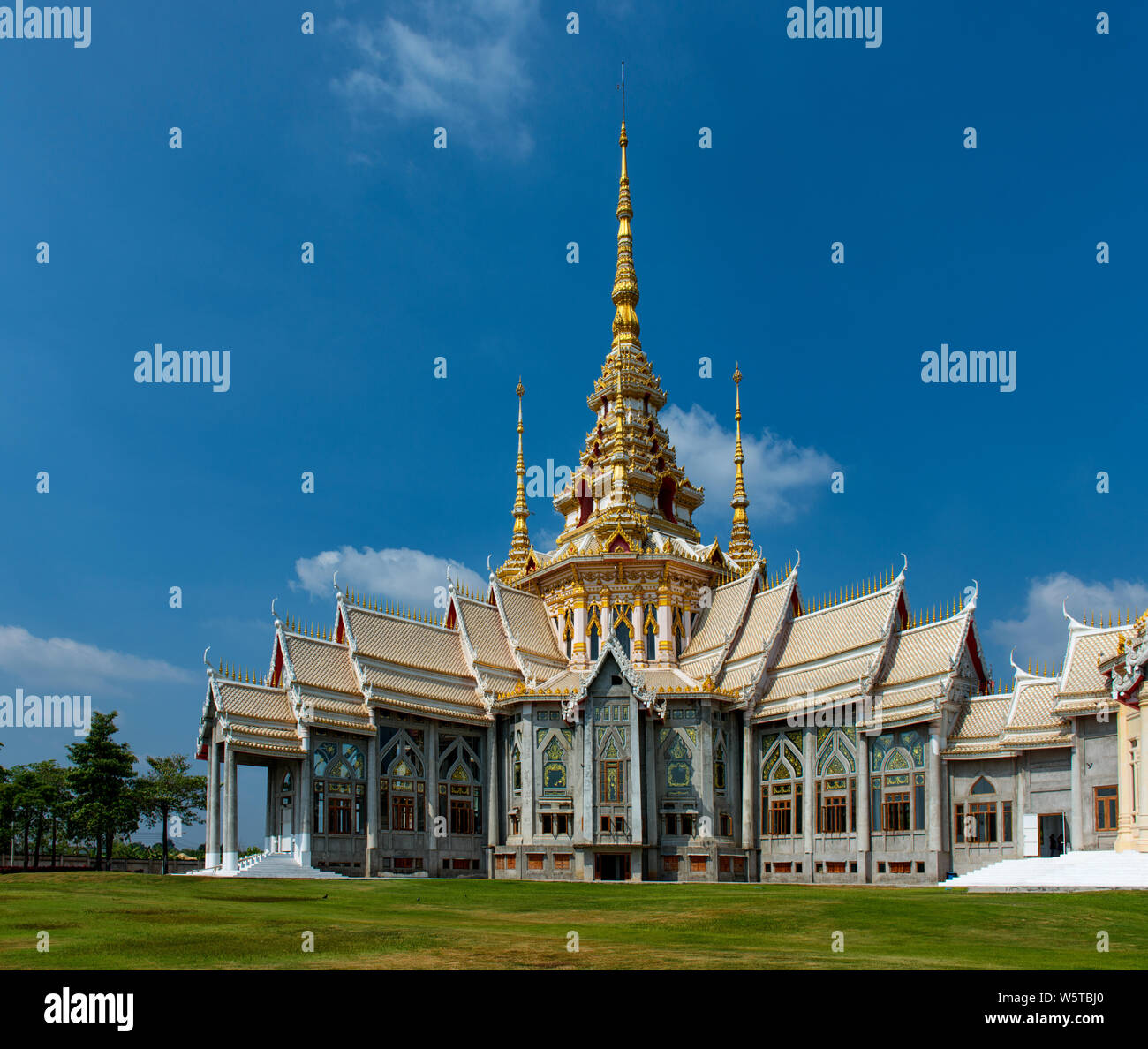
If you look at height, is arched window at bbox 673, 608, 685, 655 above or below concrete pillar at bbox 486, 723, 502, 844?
above

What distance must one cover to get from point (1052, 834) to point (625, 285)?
141 feet

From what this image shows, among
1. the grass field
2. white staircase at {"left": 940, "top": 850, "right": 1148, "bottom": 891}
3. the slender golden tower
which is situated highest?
the slender golden tower

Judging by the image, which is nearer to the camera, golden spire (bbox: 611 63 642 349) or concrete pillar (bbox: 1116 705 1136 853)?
concrete pillar (bbox: 1116 705 1136 853)

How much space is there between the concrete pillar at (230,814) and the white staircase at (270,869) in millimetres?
404

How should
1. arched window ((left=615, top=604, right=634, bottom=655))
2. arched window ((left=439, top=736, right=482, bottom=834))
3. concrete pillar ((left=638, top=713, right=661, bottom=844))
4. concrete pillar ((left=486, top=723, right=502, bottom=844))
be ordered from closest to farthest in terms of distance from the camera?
concrete pillar ((left=638, top=713, right=661, bottom=844)) < arched window ((left=439, top=736, right=482, bottom=834)) < concrete pillar ((left=486, top=723, right=502, bottom=844)) < arched window ((left=615, top=604, right=634, bottom=655))

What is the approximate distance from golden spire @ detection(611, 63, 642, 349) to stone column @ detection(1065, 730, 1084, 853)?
1536 inches

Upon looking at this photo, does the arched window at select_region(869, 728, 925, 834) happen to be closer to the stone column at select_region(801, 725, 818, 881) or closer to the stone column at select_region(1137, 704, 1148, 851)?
the stone column at select_region(801, 725, 818, 881)

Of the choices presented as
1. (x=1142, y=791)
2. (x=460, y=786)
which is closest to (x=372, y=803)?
(x=460, y=786)

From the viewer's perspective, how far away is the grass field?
1600 cm

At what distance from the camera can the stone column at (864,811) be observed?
45.7 meters

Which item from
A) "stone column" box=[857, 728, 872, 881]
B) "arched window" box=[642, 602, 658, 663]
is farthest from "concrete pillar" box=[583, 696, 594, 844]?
"stone column" box=[857, 728, 872, 881]

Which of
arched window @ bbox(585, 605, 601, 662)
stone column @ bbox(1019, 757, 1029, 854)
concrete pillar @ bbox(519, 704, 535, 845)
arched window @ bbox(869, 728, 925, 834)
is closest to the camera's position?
stone column @ bbox(1019, 757, 1029, 854)

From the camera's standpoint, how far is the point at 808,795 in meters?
49.0

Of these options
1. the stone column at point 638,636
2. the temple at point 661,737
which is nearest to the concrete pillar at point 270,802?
the temple at point 661,737
